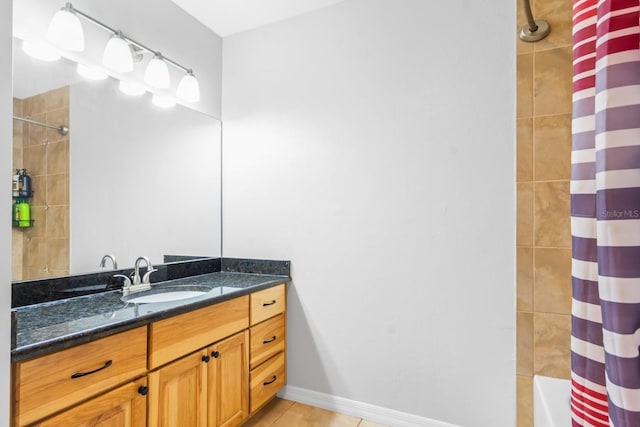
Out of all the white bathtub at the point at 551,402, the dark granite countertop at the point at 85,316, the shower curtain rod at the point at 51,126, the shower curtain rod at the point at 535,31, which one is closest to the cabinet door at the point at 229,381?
the dark granite countertop at the point at 85,316

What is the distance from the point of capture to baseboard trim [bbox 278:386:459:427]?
191 cm

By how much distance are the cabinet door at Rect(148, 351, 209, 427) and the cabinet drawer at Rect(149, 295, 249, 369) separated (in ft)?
0.16

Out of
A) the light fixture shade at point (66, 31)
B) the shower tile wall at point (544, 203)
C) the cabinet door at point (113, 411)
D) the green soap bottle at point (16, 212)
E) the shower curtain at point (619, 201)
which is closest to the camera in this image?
the shower curtain at point (619, 201)

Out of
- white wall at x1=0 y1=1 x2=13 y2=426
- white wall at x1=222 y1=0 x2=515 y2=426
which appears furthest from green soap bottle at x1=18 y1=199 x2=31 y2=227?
white wall at x1=222 y1=0 x2=515 y2=426

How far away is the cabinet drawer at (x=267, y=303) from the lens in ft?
6.40

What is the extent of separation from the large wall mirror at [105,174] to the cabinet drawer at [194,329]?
652mm

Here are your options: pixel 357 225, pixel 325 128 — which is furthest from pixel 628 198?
pixel 325 128

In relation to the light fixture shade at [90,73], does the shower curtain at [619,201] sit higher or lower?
lower

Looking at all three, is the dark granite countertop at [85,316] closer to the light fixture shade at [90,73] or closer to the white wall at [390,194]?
the white wall at [390,194]

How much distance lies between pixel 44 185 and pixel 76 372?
36.0 inches

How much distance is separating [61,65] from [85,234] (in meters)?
0.83

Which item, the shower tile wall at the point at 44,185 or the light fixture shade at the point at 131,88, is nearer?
the shower tile wall at the point at 44,185

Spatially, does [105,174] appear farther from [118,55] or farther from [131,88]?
[118,55]

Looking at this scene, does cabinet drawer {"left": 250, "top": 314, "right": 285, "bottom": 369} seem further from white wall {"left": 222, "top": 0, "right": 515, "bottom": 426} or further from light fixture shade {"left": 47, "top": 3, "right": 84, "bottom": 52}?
light fixture shade {"left": 47, "top": 3, "right": 84, "bottom": 52}
